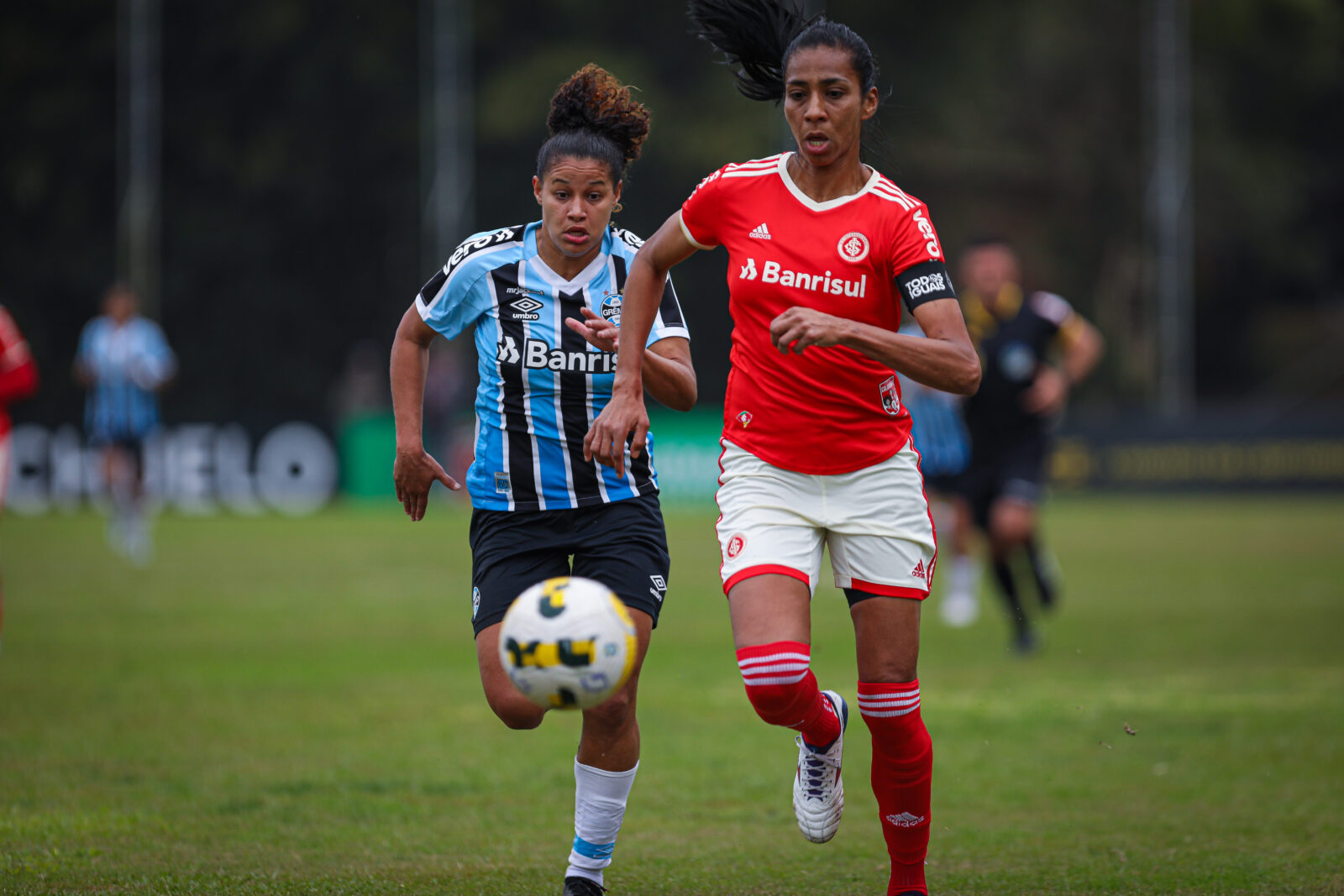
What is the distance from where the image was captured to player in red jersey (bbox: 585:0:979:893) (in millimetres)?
4680

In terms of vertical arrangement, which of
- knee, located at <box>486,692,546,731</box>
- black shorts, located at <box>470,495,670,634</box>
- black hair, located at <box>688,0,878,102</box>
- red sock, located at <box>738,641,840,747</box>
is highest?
black hair, located at <box>688,0,878,102</box>

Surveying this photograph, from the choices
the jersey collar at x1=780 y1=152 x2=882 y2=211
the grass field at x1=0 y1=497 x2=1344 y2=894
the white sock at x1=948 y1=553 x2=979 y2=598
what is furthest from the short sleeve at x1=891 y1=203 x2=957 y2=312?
the white sock at x1=948 y1=553 x2=979 y2=598

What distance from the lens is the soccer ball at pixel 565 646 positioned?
4328 millimetres

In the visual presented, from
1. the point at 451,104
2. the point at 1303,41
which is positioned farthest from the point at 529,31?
the point at 1303,41

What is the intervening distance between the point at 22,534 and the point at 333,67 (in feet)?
38.2

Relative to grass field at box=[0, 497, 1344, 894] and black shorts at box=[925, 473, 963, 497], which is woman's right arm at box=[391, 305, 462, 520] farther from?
black shorts at box=[925, 473, 963, 497]

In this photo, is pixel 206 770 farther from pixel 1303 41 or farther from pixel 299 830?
pixel 1303 41

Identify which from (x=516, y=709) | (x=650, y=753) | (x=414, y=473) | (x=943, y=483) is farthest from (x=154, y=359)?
(x=516, y=709)

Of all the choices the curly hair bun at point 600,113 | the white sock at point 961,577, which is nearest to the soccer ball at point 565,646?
the curly hair bun at point 600,113

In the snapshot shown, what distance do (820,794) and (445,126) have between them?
23210mm

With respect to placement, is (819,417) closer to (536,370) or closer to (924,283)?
(924,283)

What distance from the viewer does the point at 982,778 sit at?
695cm

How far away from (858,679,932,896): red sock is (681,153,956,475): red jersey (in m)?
0.70

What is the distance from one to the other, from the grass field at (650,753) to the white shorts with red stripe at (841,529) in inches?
42.2
